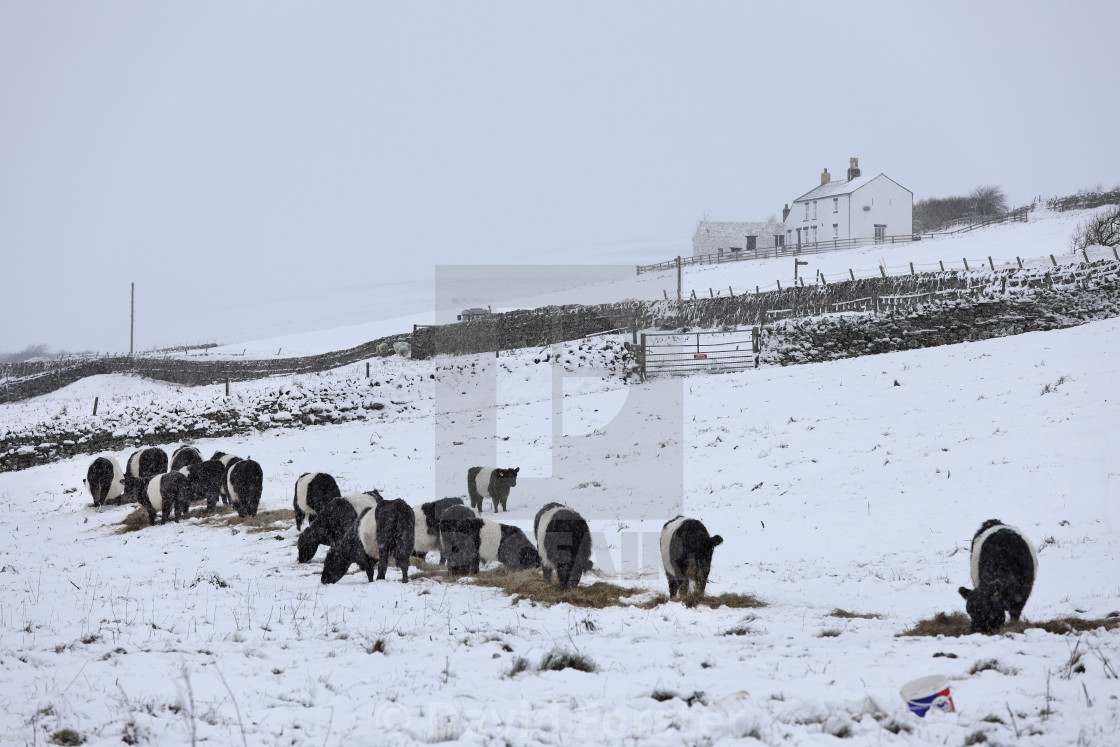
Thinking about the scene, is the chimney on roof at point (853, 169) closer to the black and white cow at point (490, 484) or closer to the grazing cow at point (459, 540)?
the black and white cow at point (490, 484)

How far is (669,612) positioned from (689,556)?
3.51ft

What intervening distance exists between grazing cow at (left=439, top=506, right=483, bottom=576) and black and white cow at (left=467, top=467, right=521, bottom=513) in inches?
164

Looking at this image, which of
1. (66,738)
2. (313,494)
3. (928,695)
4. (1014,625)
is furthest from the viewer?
(313,494)

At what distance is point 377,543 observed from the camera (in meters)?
9.73

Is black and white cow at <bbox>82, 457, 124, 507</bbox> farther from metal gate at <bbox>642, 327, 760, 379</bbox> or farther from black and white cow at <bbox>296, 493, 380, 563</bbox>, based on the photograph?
metal gate at <bbox>642, 327, 760, 379</bbox>

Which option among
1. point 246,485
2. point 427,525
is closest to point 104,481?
point 246,485

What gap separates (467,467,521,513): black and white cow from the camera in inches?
576

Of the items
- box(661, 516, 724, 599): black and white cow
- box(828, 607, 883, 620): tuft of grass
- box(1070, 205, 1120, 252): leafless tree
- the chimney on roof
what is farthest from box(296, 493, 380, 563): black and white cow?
the chimney on roof

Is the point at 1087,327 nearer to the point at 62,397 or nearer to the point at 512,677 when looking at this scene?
the point at 512,677

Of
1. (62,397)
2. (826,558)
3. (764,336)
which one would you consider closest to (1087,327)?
(764,336)

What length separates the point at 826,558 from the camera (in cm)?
1065

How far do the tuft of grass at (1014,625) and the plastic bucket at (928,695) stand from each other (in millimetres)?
2151

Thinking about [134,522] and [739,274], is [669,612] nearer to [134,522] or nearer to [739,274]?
[134,522]

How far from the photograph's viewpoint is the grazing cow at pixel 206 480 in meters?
15.4
